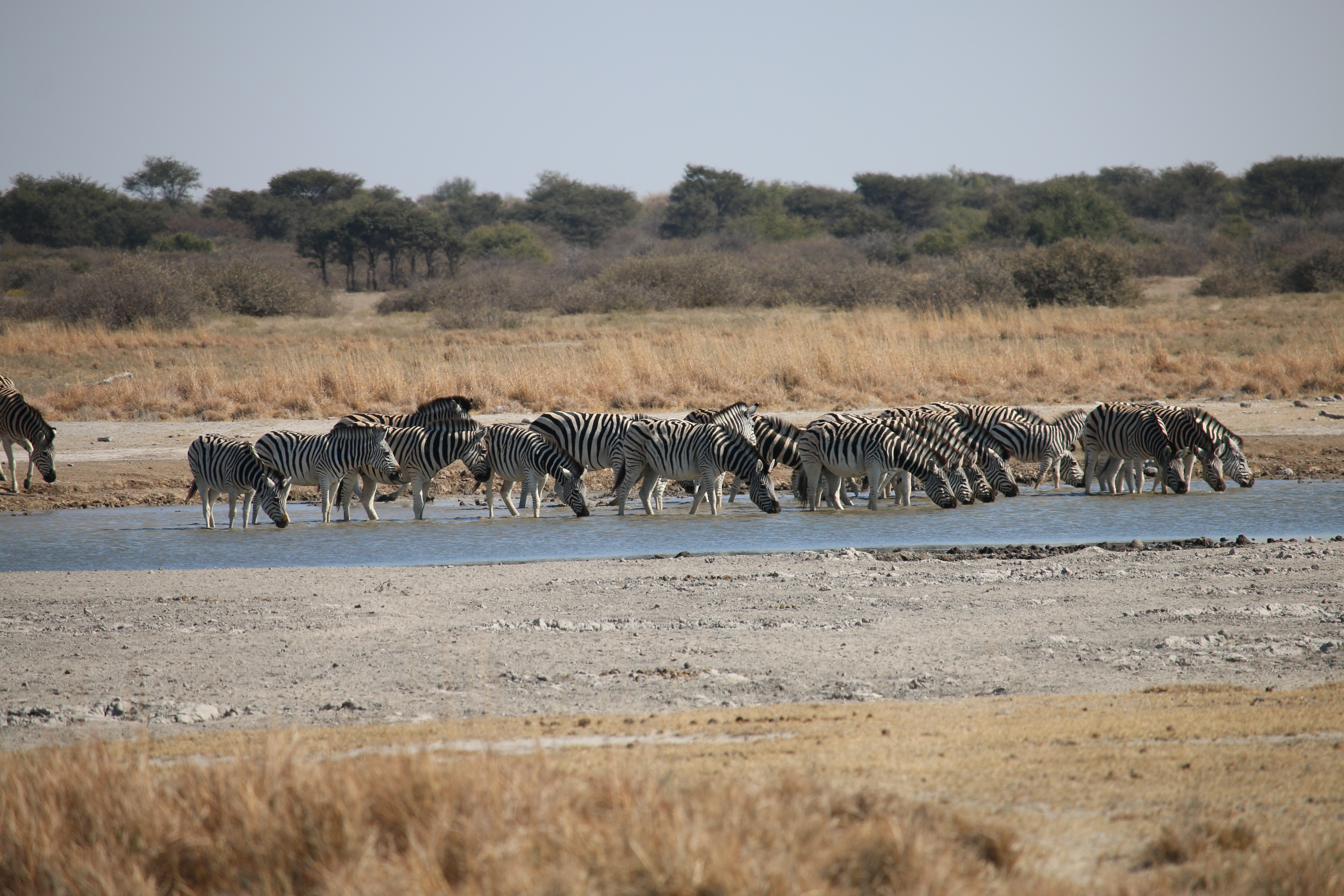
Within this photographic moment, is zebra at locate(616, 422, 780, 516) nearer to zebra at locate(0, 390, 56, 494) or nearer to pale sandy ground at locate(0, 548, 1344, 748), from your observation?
pale sandy ground at locate(0, 548, 1344, 748)

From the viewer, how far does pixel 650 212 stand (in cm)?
7794

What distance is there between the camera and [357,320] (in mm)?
32625

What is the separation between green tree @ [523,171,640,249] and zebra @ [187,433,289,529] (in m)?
48.9

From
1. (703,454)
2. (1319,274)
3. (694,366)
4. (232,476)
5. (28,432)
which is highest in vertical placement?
(1319,274)

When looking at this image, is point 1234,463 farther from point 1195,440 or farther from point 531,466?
point 531,466

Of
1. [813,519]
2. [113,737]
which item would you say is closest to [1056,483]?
[813,519]

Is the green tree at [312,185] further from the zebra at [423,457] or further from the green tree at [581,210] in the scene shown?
the zebra at [423,457]

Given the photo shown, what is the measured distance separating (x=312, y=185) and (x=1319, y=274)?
51.6 metres

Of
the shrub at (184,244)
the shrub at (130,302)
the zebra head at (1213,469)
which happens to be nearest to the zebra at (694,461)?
the zebra head at (1213,469)

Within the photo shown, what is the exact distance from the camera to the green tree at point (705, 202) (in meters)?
64.8

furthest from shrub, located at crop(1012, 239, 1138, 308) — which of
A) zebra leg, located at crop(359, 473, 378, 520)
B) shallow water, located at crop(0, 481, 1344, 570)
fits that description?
zebra leg, located at crop(359, 473, 378, 520)

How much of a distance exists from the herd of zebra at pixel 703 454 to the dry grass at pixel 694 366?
12.0ft

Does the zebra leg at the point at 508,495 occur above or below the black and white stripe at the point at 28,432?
below

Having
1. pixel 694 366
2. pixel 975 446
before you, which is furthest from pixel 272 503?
pixel 694 366
